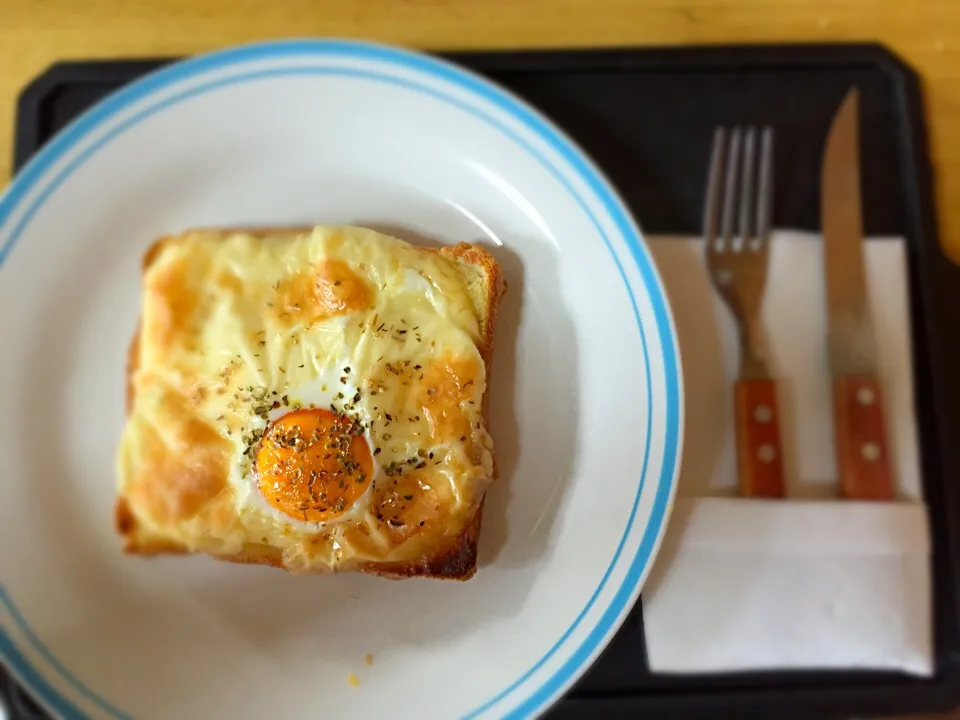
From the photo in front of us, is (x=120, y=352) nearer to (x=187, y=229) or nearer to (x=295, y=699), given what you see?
(x=187, y=229)

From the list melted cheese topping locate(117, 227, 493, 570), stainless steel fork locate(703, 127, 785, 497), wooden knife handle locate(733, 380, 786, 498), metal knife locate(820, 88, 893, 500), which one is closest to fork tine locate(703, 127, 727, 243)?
stainless steel fork locate(703, 127, 785, 497)

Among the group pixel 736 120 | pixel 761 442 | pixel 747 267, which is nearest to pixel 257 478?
pixel 761 442

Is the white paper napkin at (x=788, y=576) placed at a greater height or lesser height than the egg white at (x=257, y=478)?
lesser

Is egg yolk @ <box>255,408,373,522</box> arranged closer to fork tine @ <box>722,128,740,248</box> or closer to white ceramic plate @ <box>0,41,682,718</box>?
white ceramic plate @ <box>0,41,682,718</box>

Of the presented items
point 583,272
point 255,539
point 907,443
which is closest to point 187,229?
point 255,539

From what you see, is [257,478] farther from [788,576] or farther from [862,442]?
[862,442]

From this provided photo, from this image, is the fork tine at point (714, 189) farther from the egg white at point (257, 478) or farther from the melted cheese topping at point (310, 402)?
the egg white at point (257, 478)

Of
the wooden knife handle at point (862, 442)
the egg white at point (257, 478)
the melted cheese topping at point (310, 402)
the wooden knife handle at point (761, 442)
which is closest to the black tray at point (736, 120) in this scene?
the wooden knife handle at point (862, 442)
